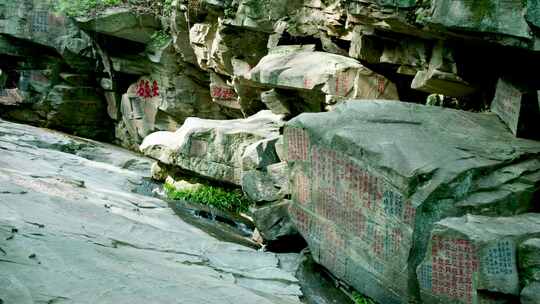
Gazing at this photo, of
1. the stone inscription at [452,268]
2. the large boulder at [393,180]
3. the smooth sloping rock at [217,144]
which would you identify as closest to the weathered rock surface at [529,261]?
the stone inscription at [452,268]

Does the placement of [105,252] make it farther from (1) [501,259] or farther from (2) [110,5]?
(2) [110,5]

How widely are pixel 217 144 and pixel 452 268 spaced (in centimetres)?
776

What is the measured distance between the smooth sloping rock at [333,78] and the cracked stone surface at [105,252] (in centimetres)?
351

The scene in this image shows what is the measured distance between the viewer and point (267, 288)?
8016 mm

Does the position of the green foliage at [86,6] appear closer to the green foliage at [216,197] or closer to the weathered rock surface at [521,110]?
the green foliage at [216,197]


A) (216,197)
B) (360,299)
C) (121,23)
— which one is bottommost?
(216,197)

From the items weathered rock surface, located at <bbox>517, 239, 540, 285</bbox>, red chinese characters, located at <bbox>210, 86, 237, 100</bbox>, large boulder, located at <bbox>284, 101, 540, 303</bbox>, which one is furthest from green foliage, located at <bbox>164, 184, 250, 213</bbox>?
weathered rock surface, located at <bbox>517, 239, 540, 285</bbox>

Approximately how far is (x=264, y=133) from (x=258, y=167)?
1.39 metres

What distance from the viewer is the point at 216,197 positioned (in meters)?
13.5

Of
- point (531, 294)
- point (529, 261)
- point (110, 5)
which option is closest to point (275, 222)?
point (529, 261)

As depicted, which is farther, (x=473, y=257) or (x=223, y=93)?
(x=223, y=93)

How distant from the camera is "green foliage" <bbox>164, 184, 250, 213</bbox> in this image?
13281 millimetres

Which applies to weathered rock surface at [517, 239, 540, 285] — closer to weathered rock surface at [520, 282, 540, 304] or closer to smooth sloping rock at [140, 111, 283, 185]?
weathered rock surface at [520, 282, 540, 304]

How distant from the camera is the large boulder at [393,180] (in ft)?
22.1
